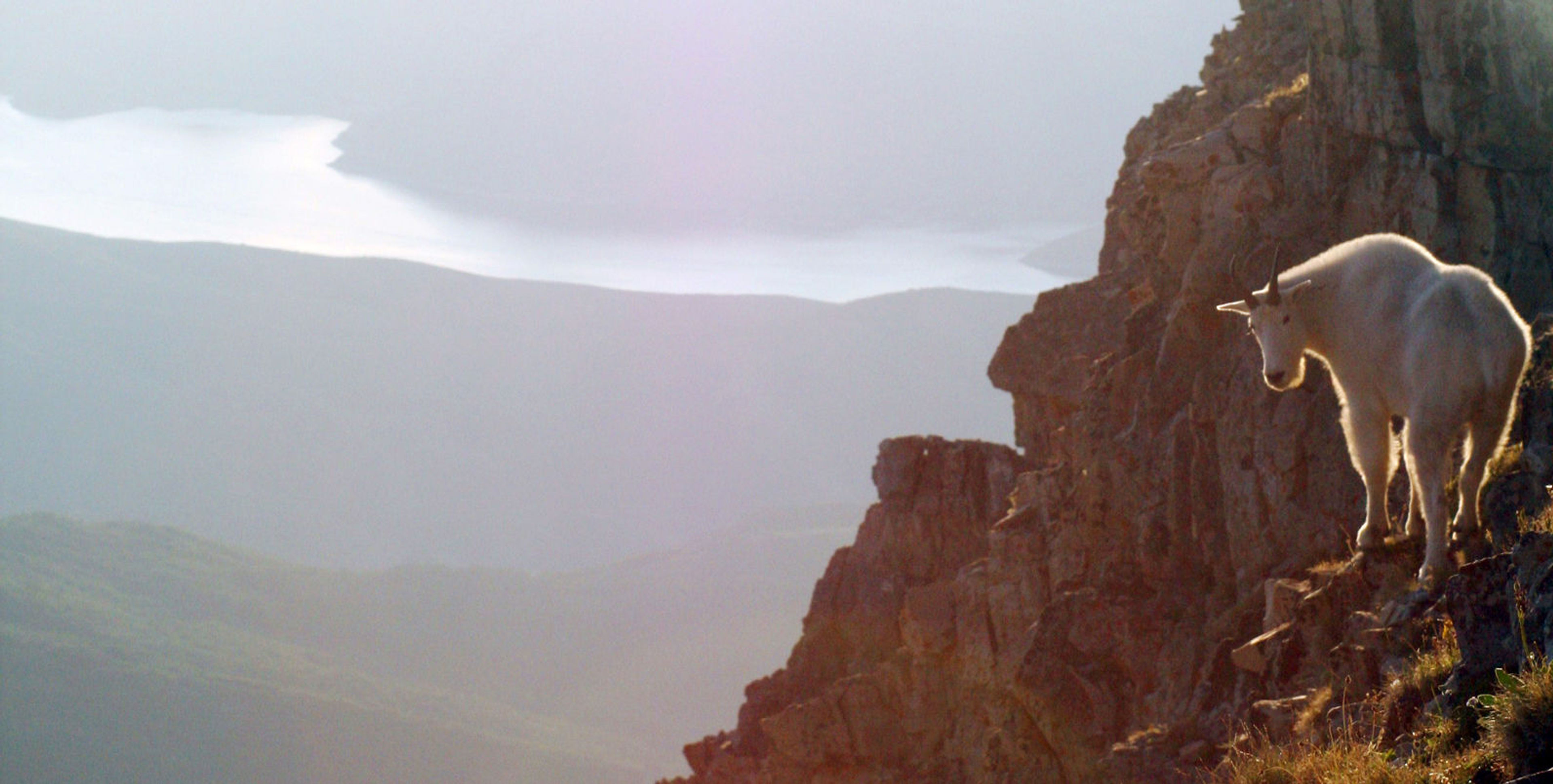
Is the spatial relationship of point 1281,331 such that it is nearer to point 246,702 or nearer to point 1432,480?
point 1432,480

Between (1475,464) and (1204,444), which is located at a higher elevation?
(1204,444)

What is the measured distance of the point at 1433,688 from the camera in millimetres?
12312

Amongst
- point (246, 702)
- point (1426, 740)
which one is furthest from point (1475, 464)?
point (246, 702)

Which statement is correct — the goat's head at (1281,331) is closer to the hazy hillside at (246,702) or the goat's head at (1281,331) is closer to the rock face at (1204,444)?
the rock face at (1204,444)

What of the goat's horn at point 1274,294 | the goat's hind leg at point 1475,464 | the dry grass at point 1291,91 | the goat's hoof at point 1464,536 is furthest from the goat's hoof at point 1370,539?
A: the dry grass at point 1291,91

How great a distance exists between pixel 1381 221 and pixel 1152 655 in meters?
10.5

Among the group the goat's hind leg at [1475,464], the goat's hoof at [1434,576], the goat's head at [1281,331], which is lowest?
the goat's hoof at [1434,576]

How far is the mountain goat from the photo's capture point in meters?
14.4

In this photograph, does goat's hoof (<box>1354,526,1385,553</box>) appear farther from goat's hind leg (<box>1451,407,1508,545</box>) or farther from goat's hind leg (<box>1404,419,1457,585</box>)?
goat's hind leg (<box>1404,419,1457,585</box>)

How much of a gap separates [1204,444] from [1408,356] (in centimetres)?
1597

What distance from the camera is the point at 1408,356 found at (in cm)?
1496

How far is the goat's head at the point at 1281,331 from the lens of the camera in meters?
16.4

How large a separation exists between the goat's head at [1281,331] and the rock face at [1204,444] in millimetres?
2495

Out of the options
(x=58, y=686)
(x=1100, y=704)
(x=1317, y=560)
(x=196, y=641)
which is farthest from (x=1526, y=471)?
(x=196, y=641)
